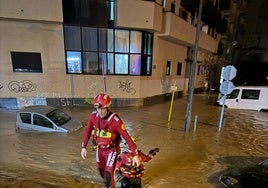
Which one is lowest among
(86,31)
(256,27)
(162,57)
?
(162,57)

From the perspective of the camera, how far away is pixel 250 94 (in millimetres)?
13312

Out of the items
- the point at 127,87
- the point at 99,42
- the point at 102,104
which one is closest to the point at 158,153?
the point at 102,104

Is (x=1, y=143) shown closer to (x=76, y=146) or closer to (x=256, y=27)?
(x=76, y=146)

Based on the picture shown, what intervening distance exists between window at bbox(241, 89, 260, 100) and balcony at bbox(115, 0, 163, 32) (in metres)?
7.48

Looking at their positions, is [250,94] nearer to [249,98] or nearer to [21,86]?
A: [249,98]

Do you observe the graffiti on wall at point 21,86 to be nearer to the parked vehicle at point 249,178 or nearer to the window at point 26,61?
the window at point 26,61

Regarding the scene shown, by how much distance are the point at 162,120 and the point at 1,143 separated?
23.3 feet

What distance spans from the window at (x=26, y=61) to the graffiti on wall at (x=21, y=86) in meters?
0.71

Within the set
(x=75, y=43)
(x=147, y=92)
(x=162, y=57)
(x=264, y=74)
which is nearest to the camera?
(x=75, y=43)

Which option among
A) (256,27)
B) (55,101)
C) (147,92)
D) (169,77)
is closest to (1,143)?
(55,101)

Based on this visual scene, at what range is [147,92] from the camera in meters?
14.0

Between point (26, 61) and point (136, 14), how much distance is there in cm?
701

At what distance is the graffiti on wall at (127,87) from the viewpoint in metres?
12.9

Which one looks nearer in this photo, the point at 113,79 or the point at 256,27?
the point at 113,79
